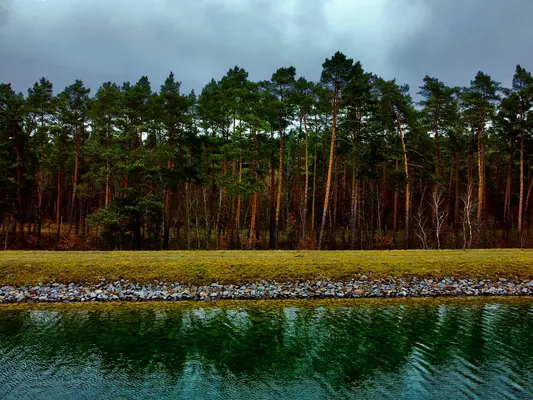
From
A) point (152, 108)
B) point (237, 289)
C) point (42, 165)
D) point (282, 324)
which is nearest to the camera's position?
point (282, 324)

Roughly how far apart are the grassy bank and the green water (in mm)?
3661

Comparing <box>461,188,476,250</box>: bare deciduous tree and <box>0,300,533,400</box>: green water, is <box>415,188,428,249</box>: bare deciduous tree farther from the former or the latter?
<box>0,300,533,400</box>: green water

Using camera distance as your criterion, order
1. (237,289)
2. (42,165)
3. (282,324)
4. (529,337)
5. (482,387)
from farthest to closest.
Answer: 1. (42,165)
2. (237,289)
3. (282,324)
4. (529,337)
5. (482,387)

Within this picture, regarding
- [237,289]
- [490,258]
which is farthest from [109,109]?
[490,258]

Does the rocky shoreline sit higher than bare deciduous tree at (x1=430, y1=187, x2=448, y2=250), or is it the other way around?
bare deciduous tree at (x1=430, y1=187, x2=448, y2=250)

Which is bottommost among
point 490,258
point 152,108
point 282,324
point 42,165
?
point 282,324

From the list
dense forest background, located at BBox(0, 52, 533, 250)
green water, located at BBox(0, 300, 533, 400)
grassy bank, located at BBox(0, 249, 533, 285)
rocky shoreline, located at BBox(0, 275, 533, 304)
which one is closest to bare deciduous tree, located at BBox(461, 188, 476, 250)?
dense forest background, located at BBox(0, 52, 533, 250)

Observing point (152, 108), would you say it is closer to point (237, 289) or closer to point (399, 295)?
point (237, 289)

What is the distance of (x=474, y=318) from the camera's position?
16281mm

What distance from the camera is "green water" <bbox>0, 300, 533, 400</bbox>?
948 cm

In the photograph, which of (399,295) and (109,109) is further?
(109,109)

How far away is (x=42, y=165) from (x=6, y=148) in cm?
407

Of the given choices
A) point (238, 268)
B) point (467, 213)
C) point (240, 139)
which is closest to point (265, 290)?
point (238, 268)

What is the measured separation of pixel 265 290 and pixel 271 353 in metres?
8.11
